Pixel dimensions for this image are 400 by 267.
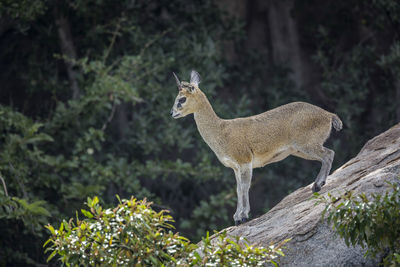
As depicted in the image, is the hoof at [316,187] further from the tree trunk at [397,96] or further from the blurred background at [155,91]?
the tree trunk at [397,96]

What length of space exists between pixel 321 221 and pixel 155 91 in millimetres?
7975

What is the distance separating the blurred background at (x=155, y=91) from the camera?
45.2 feet

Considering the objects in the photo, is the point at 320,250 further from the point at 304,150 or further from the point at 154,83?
the point at 154,83

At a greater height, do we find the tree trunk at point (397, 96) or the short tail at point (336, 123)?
the tree trunk at point (397, 96)

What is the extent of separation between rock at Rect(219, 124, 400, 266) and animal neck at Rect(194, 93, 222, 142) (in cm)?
145

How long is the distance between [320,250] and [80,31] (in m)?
10.2

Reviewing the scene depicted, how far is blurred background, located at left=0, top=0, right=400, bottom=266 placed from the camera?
1377cm

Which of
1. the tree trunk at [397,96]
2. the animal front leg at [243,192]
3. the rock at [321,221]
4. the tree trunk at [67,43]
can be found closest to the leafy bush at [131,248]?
the rock at [321,221]

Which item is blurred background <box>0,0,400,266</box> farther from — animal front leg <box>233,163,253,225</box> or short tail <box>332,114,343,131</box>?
short tail <box>332,114,343,131</box>

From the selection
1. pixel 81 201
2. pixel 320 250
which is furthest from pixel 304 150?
pixel 81 201

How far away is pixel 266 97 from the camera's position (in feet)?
55.7

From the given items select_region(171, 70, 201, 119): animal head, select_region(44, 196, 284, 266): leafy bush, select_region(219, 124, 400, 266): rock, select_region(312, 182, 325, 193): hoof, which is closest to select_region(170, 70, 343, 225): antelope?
select_region(171, 70, 201, 119): animal head

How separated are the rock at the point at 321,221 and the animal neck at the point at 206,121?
4.75 ft

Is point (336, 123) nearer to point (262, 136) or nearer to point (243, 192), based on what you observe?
point (262, 136)
